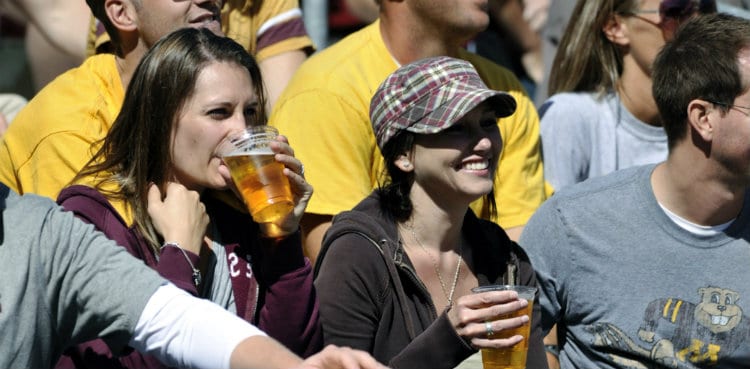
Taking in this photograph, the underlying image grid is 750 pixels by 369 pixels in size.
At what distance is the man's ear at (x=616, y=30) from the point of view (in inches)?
217

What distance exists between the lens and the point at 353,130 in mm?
4578

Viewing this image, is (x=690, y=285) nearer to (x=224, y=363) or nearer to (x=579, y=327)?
(x=579, y=327)

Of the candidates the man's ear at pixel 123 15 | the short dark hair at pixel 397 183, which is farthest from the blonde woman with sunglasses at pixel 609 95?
the man's ear at pixel 123 15

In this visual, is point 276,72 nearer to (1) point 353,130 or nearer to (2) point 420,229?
(1) point 353,130

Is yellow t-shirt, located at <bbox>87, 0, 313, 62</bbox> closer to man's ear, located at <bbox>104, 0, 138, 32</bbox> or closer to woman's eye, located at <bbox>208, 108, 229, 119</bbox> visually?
man's ear, located at <bbox>104, 0, 138, 32</bbox>

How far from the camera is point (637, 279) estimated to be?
13.9 feet

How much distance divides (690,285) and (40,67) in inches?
120

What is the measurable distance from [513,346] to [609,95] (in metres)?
2.35

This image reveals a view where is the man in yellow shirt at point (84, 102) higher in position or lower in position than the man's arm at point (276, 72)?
higher

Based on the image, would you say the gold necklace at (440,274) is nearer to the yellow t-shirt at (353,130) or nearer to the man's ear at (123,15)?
the yellow t-shirt at (353,130)

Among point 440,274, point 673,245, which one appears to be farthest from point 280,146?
point 673,245

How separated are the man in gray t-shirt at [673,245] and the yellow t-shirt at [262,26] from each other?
4.30 ft

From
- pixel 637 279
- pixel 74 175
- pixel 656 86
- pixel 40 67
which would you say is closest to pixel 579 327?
pixel 637 279

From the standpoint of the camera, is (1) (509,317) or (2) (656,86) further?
(2) (656,86)
